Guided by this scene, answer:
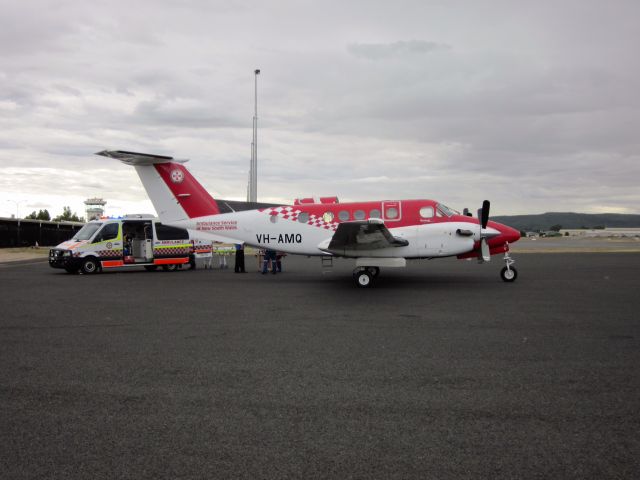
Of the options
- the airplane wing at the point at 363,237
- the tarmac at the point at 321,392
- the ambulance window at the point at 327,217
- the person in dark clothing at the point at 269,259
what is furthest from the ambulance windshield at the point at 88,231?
the airplane wing at the point at 363,237

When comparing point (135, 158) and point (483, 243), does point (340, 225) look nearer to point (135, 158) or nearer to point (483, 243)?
point (483, 243)

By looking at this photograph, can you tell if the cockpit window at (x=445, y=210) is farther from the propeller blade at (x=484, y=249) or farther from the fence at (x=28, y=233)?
the fence at (x=28, y=233)

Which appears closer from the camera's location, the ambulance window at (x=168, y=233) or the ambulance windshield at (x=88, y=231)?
the ambulance windshield at (x=88, y=231)

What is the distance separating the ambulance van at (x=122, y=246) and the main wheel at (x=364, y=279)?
9462mm

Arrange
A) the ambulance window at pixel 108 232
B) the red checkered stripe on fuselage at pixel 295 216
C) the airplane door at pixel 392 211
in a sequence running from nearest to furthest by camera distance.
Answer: the airplane door at pixel 392 211, the red checkered stripe on fuselage at pixel 295 216, the ambulance window at pixel 108 232

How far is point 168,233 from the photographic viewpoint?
875 inches

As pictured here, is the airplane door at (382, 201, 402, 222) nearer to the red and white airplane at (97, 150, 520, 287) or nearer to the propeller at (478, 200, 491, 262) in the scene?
the red and white airplane at (97, 150, 520, 287)

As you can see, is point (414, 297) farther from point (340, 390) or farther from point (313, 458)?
point (313, 458)

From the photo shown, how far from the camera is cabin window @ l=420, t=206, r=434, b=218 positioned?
15398mm

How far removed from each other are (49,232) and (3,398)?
185 feet

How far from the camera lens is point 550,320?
891 centimetres

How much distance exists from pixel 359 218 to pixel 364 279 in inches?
85.3

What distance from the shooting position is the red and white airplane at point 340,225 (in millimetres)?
14812

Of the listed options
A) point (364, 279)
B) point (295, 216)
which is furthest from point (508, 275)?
point (295, 216)
